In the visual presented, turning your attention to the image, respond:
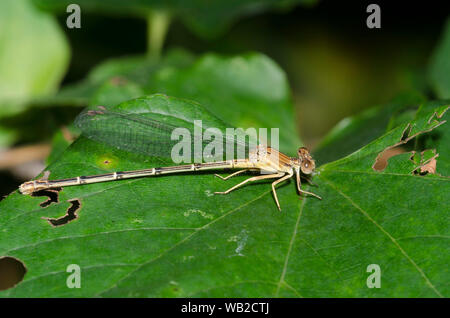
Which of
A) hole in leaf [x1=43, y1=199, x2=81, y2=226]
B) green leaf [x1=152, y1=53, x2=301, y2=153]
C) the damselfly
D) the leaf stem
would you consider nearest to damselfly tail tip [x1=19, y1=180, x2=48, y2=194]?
hole in leaf [x1=43, y1=199, x2=81, y2=226]

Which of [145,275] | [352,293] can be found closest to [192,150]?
[145,275]

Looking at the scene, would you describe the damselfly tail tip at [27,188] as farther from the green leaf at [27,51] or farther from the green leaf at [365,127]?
the green leaf at [27,51]

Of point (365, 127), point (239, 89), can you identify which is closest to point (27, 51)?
point (239, 89)

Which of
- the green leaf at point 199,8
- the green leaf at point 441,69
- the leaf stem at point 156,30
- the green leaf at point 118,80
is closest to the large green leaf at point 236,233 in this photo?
the green leaf at point 118,80

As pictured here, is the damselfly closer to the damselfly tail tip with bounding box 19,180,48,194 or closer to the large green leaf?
the large green leaf

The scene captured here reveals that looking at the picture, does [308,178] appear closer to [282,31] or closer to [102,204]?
[102,204]
